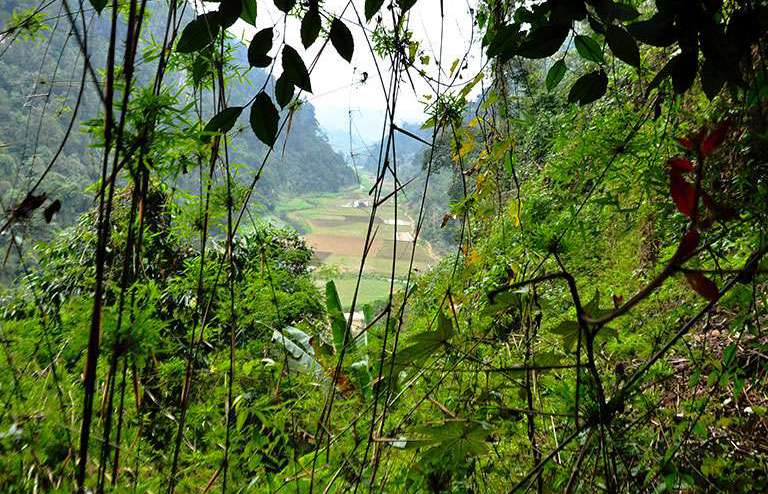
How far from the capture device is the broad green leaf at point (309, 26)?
40 centimetres

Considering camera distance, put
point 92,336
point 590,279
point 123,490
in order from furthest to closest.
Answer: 1. point 590,279
2. point 123,490
3. point 92,336

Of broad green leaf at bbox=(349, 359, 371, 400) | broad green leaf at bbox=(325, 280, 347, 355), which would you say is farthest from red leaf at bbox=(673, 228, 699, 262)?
broad green leaf at bbox=(325, 280, 347, 355)

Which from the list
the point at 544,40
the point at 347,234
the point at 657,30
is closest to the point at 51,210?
the point at 544,40

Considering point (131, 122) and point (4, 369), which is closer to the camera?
point (131, 122)

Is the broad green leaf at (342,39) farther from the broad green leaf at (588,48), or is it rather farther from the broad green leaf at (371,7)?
the broad green leaf at (588,48)

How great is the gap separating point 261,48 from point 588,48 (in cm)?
36

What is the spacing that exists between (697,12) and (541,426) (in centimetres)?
65

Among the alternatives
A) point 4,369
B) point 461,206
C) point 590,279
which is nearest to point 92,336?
point 4,369

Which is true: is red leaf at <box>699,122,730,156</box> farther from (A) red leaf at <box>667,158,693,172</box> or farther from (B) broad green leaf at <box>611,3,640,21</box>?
(B) broad green leaf at <box>611,3,640,21</box>

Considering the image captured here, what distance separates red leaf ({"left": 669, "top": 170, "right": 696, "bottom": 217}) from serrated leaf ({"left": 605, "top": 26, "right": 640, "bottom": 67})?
10.8 inches

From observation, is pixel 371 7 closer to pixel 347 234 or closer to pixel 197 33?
pixel 197 33

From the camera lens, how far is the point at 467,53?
0.73 meters

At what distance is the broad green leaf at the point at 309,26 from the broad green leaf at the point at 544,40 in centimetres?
21

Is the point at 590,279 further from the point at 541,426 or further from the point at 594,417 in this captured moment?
the point at 594,417
